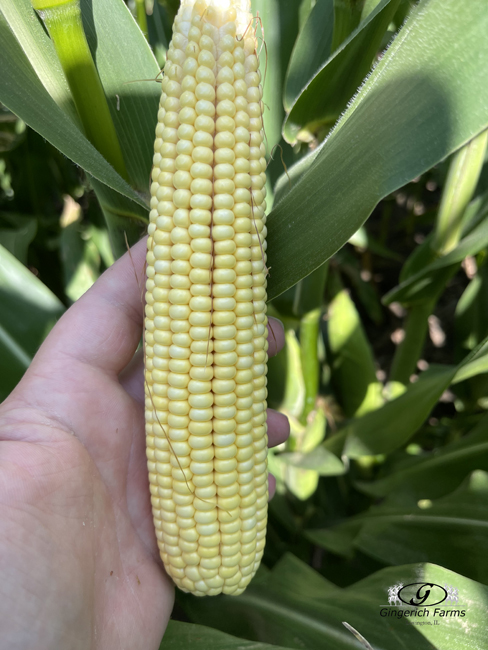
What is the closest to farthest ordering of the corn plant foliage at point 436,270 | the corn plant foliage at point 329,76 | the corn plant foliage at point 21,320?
the corn plant foliage at point 329,76, the corn plant foliage at point 436,270, the corn plant foliage at point 21,320

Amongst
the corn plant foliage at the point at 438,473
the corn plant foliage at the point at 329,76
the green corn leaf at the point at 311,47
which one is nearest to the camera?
the corn plant foliage at the point at 329,76

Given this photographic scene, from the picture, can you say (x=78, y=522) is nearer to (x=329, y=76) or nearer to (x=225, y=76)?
(x=225, y=76)

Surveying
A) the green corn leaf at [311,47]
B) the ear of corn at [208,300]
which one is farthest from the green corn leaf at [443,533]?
the green corn leaf at [311,47]

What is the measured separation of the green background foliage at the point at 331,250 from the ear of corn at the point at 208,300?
11 cm

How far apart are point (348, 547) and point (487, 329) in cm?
119

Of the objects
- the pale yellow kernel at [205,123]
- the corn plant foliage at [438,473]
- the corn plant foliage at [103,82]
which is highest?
the pale yellow kernel at [205,123]

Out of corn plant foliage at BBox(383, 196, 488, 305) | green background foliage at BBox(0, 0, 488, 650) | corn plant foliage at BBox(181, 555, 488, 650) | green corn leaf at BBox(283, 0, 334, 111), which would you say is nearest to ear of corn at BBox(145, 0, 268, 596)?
green background foliage at BBox(0, 0, 488, 650)

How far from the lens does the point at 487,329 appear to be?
2113 millimetres

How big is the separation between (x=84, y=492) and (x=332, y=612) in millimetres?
662

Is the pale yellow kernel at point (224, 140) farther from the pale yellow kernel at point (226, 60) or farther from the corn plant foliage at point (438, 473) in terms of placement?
the corn plant foliage at point (438, 473)

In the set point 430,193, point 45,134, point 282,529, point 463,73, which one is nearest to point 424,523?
point 282,529

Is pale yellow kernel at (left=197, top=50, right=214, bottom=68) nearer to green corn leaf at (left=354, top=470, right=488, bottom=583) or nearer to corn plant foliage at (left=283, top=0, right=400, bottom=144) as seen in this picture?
corn plant foliage at (left=283, top=0, right=400, bottom=144)

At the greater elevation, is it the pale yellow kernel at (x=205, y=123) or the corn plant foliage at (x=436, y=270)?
the pale yellow kernel at (x=205, y=123)

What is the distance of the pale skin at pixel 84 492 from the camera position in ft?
2.84
